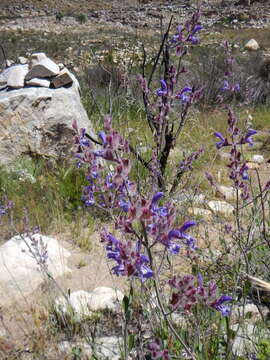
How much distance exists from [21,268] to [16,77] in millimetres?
2830

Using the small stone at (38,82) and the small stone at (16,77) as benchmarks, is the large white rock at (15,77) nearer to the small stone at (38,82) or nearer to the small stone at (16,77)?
the small stone at (16,77)

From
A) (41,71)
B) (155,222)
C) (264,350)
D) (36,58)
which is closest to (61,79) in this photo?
(41,71)

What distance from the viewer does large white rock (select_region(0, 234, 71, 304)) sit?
8.98 ft

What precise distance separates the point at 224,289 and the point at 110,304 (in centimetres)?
67

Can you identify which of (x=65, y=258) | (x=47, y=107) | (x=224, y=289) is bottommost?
(x=65, y=258)

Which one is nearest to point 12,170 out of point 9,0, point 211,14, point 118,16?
point 211,14

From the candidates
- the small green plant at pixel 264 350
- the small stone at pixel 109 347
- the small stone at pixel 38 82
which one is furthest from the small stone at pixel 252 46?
the small green plant at pixel 264 350

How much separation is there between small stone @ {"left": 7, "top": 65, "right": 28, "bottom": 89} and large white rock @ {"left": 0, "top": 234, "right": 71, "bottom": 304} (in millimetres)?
2388

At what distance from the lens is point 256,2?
3784cm

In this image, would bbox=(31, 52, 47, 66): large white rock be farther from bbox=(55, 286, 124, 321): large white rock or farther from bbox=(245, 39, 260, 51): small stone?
bbox=(245, 39, 260, 51): small stone

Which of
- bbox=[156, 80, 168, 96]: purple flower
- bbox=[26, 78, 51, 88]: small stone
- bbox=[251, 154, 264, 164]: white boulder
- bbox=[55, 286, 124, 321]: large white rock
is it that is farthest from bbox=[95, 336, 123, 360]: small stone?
bbox=[26, 78, 51, 88]: small stone

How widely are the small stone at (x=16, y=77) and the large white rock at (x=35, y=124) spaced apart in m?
0.22

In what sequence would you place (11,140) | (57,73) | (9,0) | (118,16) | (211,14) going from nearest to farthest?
(11,140)
(57,73)
(211,14)
(118,16)
(9,0)

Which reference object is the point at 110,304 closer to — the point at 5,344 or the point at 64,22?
the point at 5,344
